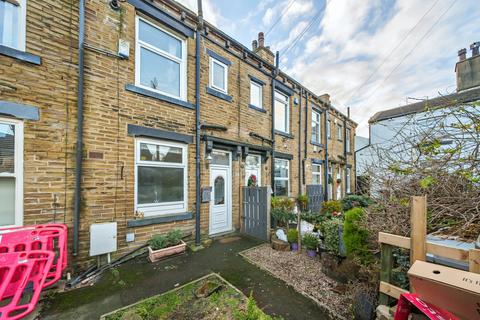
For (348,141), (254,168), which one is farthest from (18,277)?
(348,141)

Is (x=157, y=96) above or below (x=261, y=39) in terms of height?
below

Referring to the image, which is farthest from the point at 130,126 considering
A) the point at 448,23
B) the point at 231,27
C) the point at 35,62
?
the point at 448,23

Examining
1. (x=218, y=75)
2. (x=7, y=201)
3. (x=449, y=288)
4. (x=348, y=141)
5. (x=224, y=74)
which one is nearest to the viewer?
(x=449, y=288)

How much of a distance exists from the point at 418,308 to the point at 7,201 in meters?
5.39

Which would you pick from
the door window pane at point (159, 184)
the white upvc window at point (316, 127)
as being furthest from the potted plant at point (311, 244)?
the white upvc window at point (316, 127)

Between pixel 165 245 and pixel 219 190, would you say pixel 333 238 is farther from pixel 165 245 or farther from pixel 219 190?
pixel 165 245

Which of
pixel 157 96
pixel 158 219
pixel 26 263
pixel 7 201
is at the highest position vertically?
pixel 157 96

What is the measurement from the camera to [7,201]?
3041mm

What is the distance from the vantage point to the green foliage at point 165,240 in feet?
13.5

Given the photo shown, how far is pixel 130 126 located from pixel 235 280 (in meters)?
3.84

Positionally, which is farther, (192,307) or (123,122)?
(123,122)

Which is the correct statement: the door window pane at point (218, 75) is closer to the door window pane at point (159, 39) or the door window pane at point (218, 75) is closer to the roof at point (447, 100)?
the door window pane at point (159, 39)

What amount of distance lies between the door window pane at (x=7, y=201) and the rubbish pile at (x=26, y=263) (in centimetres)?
23

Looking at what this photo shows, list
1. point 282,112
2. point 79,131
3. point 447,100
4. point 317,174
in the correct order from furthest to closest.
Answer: point 317,174
point 282,112
point 79,131
point 447,100
